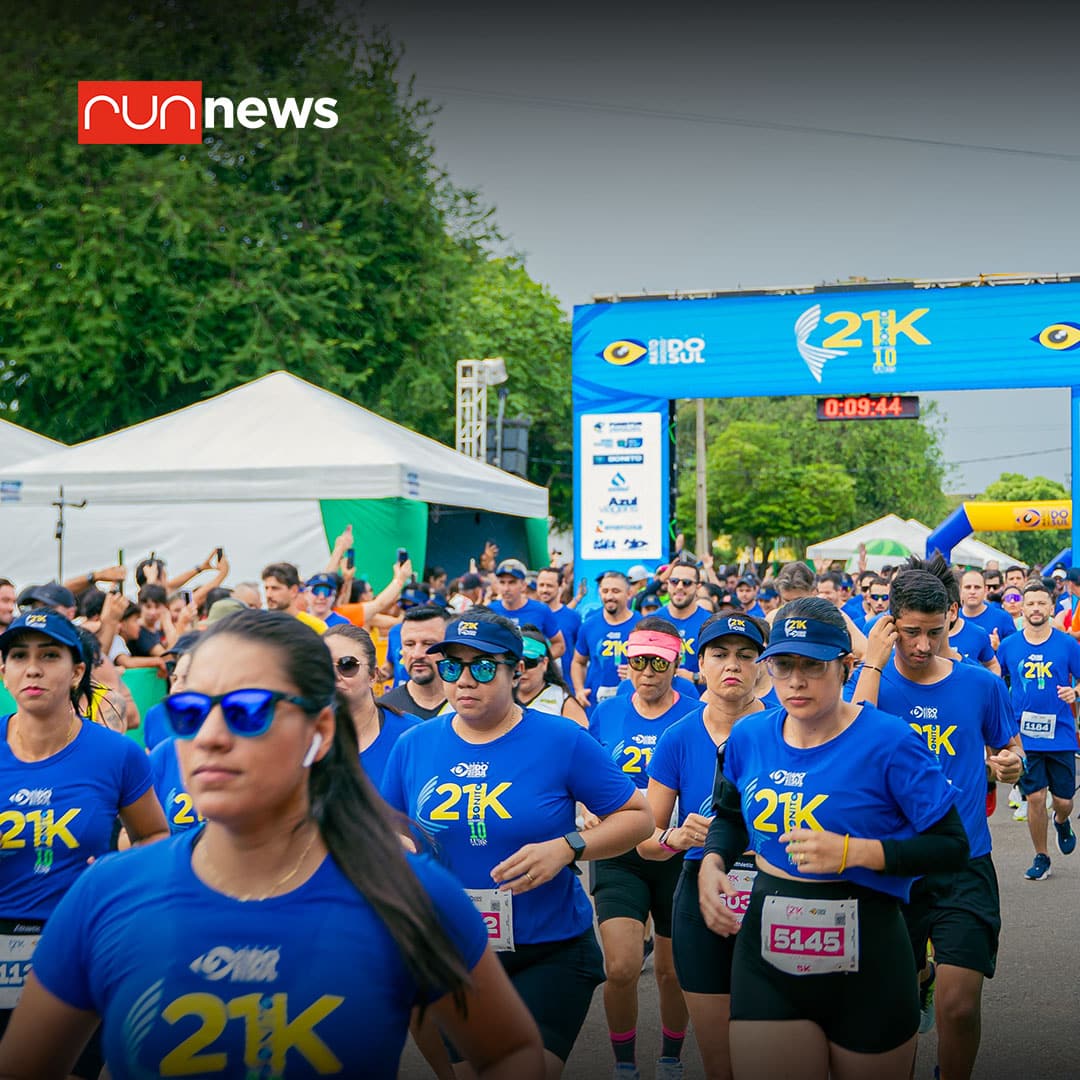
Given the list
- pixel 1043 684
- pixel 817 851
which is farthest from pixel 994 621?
pixel 817 851

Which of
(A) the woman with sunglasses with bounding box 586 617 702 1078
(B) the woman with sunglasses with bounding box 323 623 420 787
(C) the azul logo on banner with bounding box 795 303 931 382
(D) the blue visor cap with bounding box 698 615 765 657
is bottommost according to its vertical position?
(A) the woman with sunglasses with bounding box 586 617 702 1078

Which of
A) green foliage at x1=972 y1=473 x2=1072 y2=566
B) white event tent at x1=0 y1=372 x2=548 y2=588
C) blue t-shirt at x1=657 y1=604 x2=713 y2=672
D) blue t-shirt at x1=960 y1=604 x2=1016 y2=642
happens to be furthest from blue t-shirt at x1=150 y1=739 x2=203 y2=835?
green foliage at x1=972 y1=473 x2=1072 y2=566

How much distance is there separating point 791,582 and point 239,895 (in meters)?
7.89

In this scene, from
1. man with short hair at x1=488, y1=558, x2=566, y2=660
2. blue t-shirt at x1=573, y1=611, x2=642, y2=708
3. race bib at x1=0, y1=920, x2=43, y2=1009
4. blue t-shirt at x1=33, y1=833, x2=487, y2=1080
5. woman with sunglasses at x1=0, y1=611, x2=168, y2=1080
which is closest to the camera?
blue t-shirt at x1=33, y1=833, x2=487, y2=1080

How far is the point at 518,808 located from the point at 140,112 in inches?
1135

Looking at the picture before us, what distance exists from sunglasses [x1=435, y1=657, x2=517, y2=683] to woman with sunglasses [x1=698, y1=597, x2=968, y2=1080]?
2.97ft

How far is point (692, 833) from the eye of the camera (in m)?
5.13

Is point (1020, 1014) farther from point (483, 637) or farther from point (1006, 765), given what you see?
point (483, 637)

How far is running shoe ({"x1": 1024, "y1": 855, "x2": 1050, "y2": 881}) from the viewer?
34.4 feet

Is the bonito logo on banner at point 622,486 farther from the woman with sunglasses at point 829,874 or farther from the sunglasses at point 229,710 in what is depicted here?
the sunglasses at point 229,710

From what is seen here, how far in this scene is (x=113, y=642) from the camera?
10078 mm

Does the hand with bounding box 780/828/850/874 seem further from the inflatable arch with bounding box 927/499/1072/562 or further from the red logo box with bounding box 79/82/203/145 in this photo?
the inflatable arch with bounding box 927/499/1072/562

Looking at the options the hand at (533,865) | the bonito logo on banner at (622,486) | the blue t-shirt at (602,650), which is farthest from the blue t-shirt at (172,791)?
the bonito logo on banner at (622,486)

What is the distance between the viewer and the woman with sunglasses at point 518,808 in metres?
4.77
